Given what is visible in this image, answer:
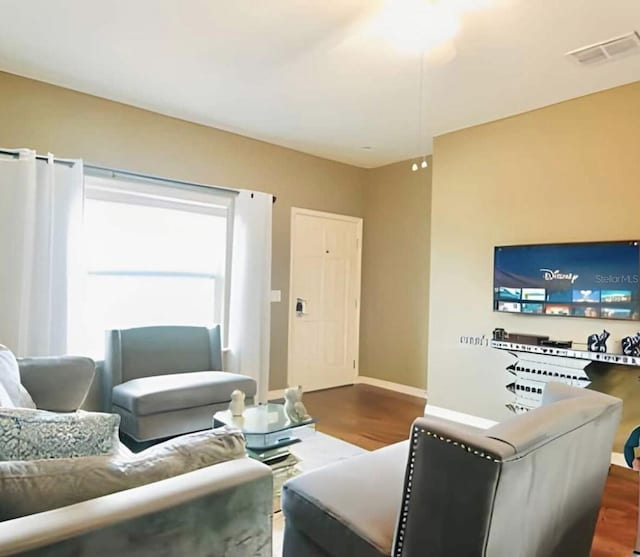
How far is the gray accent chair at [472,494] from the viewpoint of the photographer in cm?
112

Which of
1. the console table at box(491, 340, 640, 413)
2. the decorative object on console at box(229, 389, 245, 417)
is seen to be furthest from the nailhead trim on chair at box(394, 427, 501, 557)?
the console table at box(491, 340, 640, 413)

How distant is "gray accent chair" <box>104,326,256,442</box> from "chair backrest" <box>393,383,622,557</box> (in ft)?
7.70

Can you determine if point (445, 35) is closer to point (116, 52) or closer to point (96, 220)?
point (116, 52)

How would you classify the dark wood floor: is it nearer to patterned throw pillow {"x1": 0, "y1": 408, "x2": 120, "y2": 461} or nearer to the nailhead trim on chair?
the nailhead trim on chair

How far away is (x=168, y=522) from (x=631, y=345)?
309cm

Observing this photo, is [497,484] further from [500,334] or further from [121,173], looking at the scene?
[121,173]

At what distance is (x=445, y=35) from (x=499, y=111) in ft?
4.49

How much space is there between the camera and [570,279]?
339 centimetres

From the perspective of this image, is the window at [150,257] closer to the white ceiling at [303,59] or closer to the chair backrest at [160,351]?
the chair backrest at [160,351]

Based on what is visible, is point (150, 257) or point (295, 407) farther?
point (150, 257)

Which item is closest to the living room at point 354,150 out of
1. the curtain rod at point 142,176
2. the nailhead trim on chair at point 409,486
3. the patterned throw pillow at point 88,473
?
the curtain rod at point 142,176

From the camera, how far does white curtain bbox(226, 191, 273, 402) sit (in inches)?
172

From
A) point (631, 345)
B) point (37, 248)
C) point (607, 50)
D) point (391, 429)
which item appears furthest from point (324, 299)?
point (607, 50)

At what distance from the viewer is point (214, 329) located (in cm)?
414
